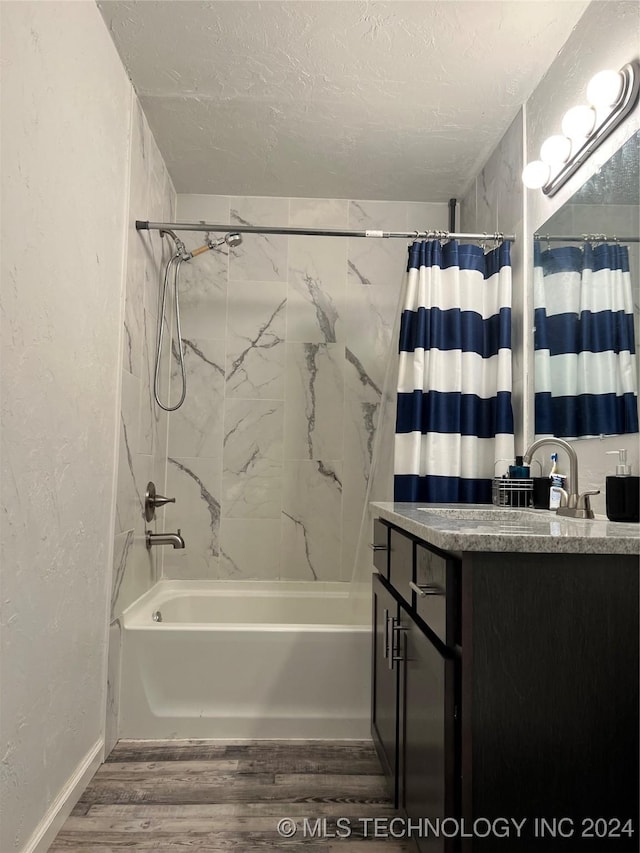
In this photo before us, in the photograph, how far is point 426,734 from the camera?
1.27 m

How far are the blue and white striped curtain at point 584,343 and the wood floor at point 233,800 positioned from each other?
49.4 inches

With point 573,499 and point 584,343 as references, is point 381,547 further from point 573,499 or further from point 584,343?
point 584,343

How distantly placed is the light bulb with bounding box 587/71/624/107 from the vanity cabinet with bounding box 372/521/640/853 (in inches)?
48.8

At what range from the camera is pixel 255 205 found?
3.19 metres

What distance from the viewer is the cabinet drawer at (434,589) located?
3.72ft

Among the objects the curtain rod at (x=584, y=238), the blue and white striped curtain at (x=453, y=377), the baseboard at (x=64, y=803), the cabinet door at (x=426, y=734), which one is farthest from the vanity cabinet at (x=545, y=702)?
the blue and white striped curtain at (x=453, y=377)

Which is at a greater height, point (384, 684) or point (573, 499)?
point (573, 499)

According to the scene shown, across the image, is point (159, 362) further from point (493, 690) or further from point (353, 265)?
point (493, 690)

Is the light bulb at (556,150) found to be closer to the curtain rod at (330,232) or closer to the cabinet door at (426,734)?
the curtain rod at (330,232)

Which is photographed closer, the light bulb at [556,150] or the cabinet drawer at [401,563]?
the cabinet drawer at [401,563]

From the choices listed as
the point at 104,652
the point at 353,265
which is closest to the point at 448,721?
the point at 104,652

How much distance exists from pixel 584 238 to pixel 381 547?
110 cm

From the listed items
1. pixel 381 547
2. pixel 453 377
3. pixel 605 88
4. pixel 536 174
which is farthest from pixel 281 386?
pixel 605 88

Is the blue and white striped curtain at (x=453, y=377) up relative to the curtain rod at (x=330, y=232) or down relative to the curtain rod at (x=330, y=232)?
down
